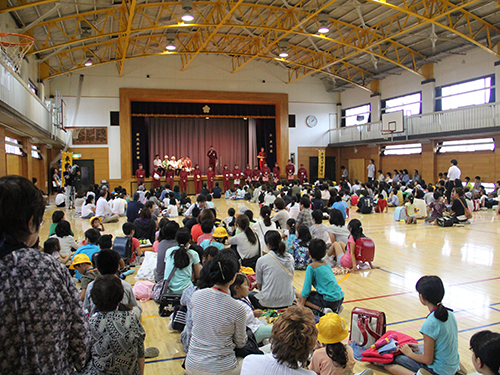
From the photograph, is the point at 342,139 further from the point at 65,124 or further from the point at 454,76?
the point at 65,124

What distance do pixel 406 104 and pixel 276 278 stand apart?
19.2 m

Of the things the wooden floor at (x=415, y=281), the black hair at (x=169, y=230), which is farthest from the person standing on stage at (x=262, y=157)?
the black hair at (x=169, y=230)

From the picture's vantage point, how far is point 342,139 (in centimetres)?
2483

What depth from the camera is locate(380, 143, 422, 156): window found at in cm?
2030

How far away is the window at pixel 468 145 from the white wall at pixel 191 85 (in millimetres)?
8587

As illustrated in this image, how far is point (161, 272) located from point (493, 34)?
17.1 metres

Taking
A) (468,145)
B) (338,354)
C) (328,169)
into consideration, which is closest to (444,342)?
(338,354)

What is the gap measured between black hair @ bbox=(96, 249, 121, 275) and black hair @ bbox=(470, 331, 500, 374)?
9.01ft

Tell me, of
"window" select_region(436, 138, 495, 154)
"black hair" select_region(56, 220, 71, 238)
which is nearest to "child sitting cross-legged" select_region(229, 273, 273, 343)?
"black hair" select_region(56, 220, 71, 238)

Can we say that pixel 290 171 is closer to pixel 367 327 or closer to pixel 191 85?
pixel 191 85

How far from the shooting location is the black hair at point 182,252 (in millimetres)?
4293

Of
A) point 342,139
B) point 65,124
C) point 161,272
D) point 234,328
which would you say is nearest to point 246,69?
point 342,139

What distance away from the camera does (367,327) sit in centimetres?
368

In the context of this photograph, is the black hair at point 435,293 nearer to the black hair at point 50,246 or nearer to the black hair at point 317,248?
the black hair at point 317,248
